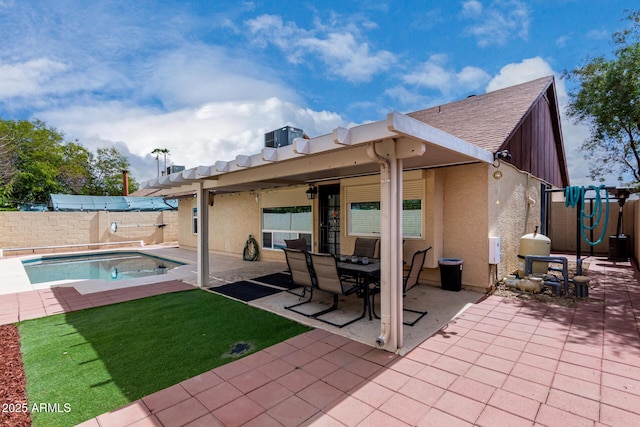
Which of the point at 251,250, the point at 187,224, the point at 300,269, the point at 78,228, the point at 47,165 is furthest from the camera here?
the point at 47,165

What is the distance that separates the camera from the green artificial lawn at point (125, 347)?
2.95 meters

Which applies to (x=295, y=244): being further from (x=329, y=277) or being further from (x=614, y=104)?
(x=614, y=104)

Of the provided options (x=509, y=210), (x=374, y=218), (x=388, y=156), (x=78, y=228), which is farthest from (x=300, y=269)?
(x=78, y=228)

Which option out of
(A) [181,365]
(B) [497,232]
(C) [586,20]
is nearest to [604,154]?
(C) [586,20]

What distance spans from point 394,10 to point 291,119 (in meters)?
16.8

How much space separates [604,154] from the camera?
12516mm

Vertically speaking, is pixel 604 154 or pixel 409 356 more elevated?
pixel 604 154

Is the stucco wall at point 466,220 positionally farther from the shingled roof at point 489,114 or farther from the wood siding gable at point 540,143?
the wood siding gable at point 540,143

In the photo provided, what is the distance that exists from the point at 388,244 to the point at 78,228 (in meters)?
19.2

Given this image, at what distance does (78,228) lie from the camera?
16.7 meters

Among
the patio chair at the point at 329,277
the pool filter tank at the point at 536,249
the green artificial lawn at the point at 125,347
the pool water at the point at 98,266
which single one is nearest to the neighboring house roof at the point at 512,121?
the pool filter tank at the point at 536,249

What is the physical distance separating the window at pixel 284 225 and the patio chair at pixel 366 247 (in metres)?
2.79

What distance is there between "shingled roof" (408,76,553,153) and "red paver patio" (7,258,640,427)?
12.8ft

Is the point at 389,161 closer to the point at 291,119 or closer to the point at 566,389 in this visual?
the point at 566,389
